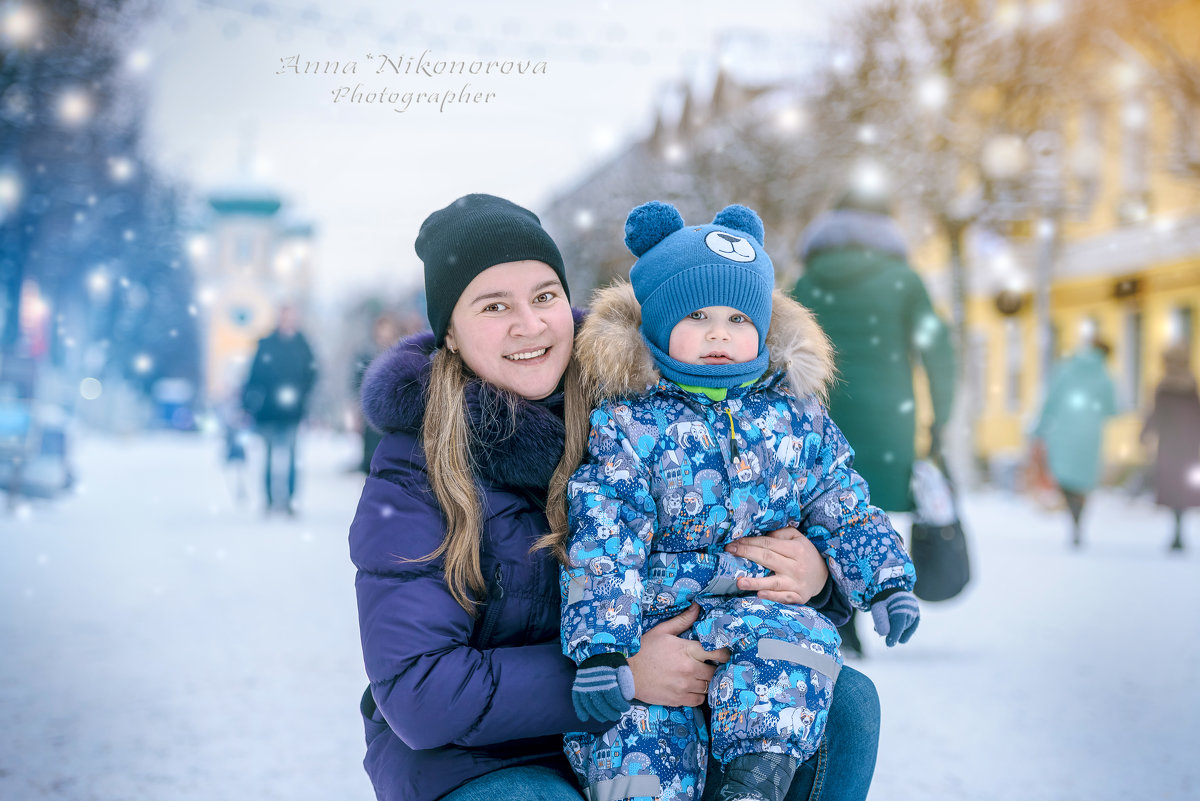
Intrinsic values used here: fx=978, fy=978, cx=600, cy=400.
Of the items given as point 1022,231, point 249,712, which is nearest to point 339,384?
point 1022,231

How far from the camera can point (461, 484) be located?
179 cm

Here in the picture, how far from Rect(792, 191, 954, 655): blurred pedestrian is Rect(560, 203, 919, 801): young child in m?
1.62

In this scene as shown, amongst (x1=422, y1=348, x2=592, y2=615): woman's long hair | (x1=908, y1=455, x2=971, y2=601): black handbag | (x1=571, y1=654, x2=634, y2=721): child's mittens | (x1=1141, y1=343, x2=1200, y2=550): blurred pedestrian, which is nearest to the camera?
(x1=571, y1=654, x2=634, y2=721): child's mittens

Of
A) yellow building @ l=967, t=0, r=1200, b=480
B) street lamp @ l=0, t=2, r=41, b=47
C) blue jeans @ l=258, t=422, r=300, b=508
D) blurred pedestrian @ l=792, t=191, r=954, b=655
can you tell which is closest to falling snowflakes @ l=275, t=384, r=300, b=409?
blue jeans @ l=258, t=422, r=300, b=508

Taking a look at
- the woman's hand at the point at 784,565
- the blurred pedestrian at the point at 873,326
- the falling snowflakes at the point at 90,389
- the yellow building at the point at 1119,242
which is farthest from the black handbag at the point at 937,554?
the falling snowflakes at the point at 90,389

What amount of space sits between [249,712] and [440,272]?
2.84 metres

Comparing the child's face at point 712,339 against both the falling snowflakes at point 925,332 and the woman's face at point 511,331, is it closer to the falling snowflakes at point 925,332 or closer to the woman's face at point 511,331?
the woman's face at point 511,331

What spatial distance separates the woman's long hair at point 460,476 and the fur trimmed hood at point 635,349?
112 millimetres

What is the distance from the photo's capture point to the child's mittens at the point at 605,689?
1.64 meters

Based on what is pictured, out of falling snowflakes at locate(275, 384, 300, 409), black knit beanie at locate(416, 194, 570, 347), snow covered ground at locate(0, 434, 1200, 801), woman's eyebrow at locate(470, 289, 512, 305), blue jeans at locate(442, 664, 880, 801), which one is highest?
black knit beanie at locate(416, 194, 570, 347)

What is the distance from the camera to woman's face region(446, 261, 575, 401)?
6.39 feet

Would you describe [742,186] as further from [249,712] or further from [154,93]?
[249,712]

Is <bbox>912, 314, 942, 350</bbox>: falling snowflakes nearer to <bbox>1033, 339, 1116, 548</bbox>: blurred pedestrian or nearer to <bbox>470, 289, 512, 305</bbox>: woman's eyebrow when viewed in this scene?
<bbox>470, 289, 512, 305</bbox>: woman's eyebrow

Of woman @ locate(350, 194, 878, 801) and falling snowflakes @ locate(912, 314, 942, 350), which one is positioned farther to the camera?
falling snowflakes @ locate(912, 314, 942, 350)
